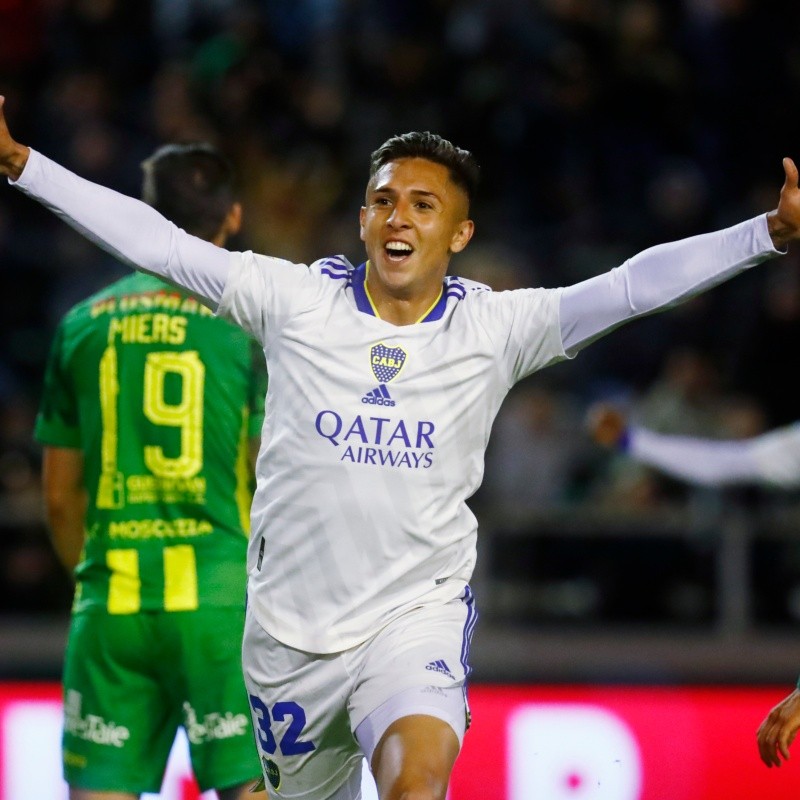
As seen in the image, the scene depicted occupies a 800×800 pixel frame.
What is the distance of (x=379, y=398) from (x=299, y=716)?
2.69ft

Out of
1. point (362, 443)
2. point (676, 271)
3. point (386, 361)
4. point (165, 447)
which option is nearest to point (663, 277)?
point (676, 271)

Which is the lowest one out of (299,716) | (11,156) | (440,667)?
(299,716)

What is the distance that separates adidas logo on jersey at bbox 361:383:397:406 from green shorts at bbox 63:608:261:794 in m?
1.00

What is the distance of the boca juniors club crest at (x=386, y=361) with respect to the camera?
381cm

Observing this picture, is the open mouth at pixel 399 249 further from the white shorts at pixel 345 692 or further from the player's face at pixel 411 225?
the white shorts at pixel 345 692

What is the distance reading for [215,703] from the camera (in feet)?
14.4

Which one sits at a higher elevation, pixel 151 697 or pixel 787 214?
pixel 787 214

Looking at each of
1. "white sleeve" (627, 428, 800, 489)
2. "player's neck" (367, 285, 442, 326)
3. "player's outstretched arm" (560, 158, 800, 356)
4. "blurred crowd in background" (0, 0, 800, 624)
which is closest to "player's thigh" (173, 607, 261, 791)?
"player's neck" (367, 285, 442, 326)

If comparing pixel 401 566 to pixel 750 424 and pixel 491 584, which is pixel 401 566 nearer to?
pixel 491 584

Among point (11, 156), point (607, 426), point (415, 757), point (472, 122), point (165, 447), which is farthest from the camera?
point (472, 122)

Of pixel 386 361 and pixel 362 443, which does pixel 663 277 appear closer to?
pixel 386 361

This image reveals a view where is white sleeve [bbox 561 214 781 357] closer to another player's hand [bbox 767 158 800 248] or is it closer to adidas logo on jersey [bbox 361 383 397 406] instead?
another player's hand [bbox 767 158 800 248]

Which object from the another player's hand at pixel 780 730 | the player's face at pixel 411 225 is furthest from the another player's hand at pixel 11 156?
the another player's hand at pixel 780 730

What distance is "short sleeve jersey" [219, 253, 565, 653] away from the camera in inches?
148
